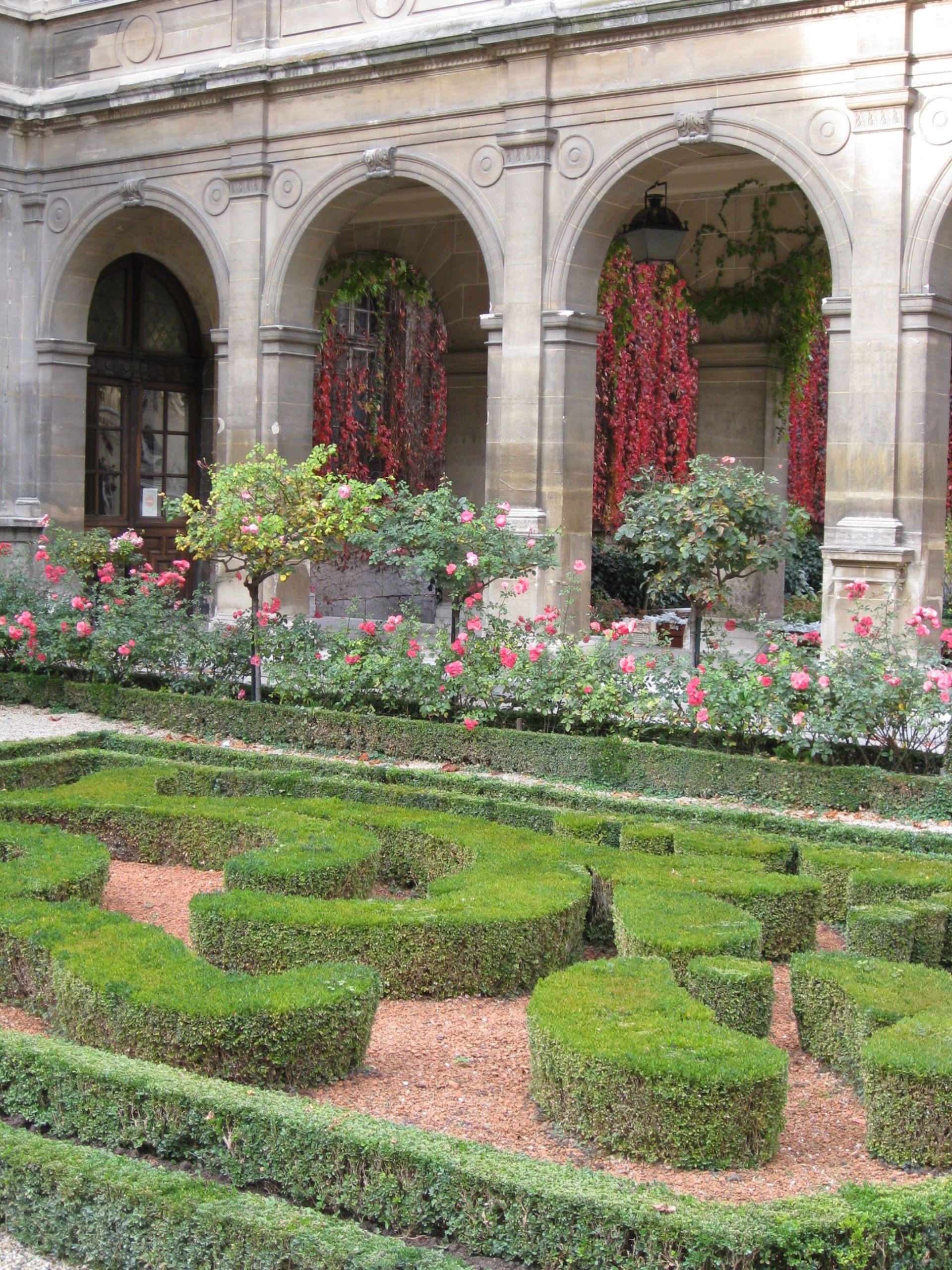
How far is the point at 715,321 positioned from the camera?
15812 millimetres

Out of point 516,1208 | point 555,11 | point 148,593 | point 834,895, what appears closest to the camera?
point 516,1208

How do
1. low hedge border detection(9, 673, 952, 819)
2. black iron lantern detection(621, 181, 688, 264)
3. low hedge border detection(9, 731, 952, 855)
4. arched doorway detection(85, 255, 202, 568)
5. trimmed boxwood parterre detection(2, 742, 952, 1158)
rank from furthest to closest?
arched doorway detection(85, 255, 202, 568) < black iron lantern detection(621, 181, 688, 264) < low hedge border detection(9, 673, 952, 819) < low hedge border detection(9, 731, 952, 855) < trimmed boxwood parterre detection(2, 742, 952, 1158)

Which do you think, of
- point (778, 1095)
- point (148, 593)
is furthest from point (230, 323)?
point (778, 1095)

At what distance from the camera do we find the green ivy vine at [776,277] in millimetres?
15312

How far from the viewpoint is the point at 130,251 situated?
1619 cm

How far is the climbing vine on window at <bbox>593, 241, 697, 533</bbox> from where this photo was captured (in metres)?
17.4

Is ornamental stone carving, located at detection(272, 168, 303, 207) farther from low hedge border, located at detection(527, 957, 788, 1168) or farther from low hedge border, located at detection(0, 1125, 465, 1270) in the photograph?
low hedge border, located at detection(0, 1125, 465, 1270)

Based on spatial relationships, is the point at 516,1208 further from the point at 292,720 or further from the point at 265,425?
the point at 265,425

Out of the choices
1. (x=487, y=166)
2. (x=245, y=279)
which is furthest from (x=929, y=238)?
(x=245, y=279)

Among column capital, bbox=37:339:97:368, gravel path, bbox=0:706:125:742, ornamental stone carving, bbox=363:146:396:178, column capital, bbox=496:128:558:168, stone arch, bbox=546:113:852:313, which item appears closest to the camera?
gravel path, bbox=0:706:125:742

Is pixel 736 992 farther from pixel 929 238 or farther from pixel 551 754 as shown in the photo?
pixel 929 238

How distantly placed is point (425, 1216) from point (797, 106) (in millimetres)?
9176

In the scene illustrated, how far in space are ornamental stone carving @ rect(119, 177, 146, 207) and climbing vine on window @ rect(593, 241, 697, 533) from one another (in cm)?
508

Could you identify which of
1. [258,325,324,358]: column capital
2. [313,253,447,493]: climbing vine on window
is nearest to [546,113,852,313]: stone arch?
[258,325,324,358]: column capital
